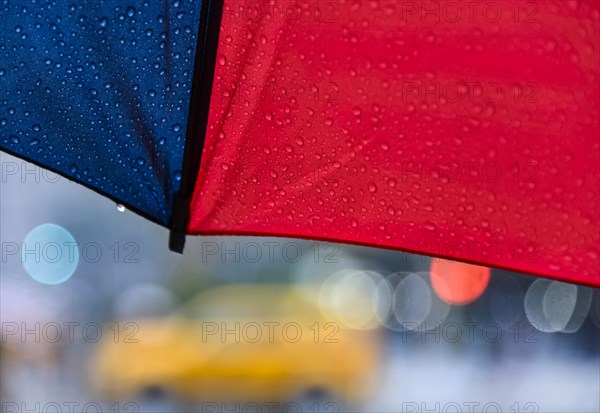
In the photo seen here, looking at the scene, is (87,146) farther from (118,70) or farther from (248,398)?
(248,398)

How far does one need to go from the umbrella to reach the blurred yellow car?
20.6ft

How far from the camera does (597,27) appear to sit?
1377 millimetres

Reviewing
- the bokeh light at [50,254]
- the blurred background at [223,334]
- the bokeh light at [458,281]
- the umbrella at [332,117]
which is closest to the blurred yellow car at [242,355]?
the blurred background at [223,334]

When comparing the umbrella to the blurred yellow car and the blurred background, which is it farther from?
the blurred yellow car

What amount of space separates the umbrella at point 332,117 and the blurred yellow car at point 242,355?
627 cm

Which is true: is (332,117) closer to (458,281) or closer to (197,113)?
(197,113)

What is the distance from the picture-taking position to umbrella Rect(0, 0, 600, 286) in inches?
56.4

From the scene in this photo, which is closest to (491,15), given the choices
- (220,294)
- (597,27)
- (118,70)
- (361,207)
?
(597,27)

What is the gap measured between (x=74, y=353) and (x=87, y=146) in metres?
8.41

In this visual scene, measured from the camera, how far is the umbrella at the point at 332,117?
1432mm

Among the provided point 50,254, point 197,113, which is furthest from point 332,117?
point 50,254

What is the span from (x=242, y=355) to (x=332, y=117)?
6.41 meters

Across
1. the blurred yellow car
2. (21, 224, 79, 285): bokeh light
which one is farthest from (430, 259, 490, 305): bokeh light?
(21, 224, 79, 285): bokeh light

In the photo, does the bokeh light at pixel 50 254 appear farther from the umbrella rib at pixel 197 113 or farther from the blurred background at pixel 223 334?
the umbrella rib at pixel 197 113
